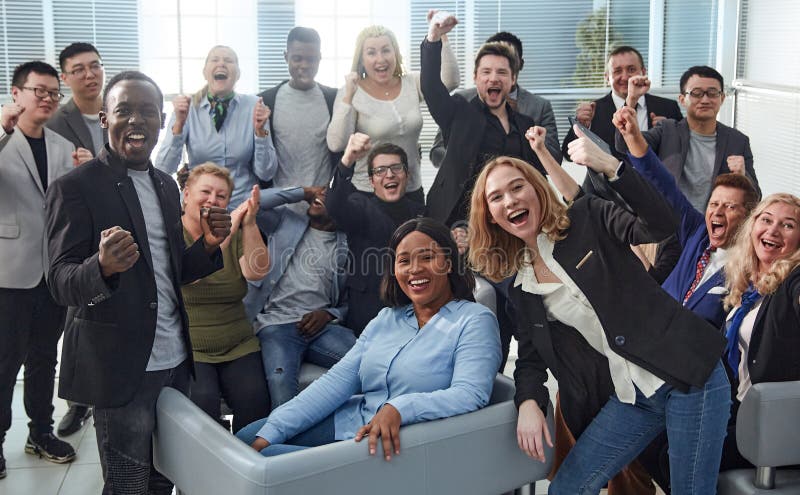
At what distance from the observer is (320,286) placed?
3.91 m

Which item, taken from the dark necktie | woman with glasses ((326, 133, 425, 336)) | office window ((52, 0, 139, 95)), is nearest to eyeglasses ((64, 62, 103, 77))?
office window ((52, 0, 139, 95))

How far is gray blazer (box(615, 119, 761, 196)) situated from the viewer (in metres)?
4.40

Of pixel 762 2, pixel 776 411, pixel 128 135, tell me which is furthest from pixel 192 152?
pixel 762 2

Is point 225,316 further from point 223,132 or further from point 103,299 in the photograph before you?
point 103,299

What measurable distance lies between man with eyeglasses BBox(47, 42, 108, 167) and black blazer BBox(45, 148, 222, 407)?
4.94ft

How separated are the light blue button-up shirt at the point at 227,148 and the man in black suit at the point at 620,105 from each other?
1529 mm

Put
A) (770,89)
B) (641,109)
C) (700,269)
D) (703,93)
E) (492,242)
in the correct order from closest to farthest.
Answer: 1. (492,242)
2. (700,269)
3. (703,93)
4. (641,109)
5. (770,89)

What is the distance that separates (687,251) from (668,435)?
108cm

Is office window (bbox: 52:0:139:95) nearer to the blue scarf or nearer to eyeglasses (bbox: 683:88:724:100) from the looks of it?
eyeglasses (bbox: 683:88:724:100)

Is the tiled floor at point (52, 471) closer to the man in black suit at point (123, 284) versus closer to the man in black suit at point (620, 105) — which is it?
the man in black suit at point (123, 284)

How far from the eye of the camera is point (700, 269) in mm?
3396

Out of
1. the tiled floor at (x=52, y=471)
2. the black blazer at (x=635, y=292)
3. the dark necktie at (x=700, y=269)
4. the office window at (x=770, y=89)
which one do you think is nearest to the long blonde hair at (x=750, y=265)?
the dark necktie at (x=700, y=269)

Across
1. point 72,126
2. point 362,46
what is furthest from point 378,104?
point 72,126

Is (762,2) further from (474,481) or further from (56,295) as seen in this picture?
(56,295)
